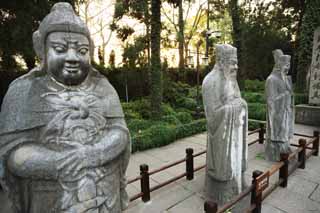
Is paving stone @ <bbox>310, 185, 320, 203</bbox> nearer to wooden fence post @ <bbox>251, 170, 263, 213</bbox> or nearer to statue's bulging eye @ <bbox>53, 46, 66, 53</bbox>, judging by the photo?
wooden fence post @ <bbox>251, 170, 263, 213</bbox>

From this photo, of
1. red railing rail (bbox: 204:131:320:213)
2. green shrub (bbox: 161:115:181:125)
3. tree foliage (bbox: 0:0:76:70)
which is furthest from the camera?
green shrub (bbox: 161:115:181:125)

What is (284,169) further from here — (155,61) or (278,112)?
(155,61)

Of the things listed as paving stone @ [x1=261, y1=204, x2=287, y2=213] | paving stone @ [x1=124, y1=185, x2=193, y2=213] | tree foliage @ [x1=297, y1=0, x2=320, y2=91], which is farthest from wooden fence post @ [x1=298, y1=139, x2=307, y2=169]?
tree foliage @ [x1=297, y1=0, x2=320, y2=91]

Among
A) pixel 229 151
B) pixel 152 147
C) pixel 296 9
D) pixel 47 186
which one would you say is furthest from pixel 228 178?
pixel 296 9

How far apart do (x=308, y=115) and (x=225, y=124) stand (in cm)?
875

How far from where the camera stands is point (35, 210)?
1.63 m

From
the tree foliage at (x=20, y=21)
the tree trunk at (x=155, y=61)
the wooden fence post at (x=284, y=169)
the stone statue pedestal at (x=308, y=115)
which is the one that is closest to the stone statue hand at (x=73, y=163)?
the wooden fence post at (x=284, y=169)

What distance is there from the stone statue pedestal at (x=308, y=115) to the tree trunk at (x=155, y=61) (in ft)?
21.8

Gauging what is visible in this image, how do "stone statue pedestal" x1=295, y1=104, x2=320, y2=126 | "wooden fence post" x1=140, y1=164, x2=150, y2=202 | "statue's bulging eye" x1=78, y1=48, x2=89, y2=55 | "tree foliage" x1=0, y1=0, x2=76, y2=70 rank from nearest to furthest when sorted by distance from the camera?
"statue's bulging eye" x1=78, y1=48, x2=89, y2=55 → "wooden fence post" x1=140, y1=164, x2=150, y2=202 → "tree foliage" x1=0, y1=0, x2=76, y2=70 → "stone statue pedestal" x1=295, y1=104, x2=320, y2=126

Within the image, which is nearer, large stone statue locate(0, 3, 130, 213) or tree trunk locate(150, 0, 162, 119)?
large stone statue locate(0, 3, 130, 213)

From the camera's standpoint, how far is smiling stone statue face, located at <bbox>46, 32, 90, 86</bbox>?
158 centimetres

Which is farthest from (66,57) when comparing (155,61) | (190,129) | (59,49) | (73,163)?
(155,61)

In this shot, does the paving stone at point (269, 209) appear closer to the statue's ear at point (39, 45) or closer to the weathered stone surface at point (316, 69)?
the statue's ear at point (39, 45)

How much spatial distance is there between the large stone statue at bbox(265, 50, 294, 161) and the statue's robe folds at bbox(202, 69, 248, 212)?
2102 millimetres
